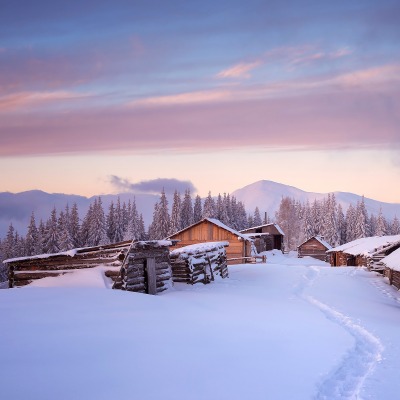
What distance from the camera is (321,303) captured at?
62.8 feet

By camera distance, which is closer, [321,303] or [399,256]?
[321,303]

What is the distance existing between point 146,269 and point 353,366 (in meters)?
12.0

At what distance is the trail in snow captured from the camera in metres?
7.75

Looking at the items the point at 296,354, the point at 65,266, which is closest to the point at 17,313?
the point at 296,354

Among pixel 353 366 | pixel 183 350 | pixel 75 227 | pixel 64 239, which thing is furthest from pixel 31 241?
pixel 353 366

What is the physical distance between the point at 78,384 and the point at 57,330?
2.72 m

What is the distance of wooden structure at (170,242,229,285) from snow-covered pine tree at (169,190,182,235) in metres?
71.4

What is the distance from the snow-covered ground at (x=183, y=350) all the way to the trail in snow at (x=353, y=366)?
28mm

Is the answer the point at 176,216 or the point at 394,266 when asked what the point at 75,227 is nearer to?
the point at 176,216

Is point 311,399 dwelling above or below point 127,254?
below

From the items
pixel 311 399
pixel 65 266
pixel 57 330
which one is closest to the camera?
pixel 311 399

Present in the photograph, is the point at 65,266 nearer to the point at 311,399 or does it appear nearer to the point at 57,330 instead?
the point at 57,330

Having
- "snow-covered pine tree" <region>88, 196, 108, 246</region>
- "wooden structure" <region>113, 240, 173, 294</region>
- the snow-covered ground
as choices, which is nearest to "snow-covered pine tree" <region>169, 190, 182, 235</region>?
"snow-covered pine tree" <region>88, 196, 108, 246</region>

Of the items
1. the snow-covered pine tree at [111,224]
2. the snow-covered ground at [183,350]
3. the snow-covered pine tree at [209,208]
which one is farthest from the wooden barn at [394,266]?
the snow-covered pine tree at [111,224]
